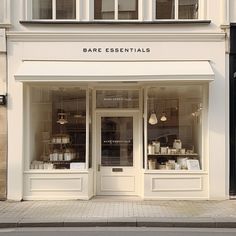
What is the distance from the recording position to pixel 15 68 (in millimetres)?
12938

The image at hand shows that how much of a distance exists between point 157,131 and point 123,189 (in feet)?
5.92

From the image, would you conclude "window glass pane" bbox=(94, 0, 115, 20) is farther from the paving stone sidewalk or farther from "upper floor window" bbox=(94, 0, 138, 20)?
the paving stone sidewalk

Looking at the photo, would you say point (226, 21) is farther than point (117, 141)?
No

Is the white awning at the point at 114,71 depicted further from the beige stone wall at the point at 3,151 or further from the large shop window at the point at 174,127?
the beige stone wall at the point at 3,151

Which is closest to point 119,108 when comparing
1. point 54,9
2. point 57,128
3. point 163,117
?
point 163,117

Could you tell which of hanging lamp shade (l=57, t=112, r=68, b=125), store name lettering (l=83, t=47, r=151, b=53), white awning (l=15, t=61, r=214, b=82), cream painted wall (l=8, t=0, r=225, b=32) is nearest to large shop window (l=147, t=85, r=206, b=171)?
white awning (l=15, t=61, r=214, b=82)

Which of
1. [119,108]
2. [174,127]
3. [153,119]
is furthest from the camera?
[119,108]

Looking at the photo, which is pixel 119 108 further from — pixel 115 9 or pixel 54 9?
pixel 54 9

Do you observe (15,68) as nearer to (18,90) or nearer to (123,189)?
(18,90)

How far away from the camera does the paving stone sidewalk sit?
33.5ft

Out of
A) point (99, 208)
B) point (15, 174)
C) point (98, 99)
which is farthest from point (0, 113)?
point (99, 208)

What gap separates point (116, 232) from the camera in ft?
31.6

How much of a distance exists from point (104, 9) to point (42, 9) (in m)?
1.65

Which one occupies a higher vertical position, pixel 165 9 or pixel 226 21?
pixel 165 9
